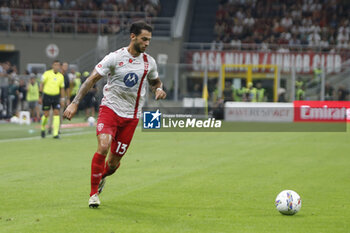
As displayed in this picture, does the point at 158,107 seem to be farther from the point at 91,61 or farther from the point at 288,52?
the point at 288,52

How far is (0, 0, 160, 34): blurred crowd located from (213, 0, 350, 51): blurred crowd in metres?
5.00

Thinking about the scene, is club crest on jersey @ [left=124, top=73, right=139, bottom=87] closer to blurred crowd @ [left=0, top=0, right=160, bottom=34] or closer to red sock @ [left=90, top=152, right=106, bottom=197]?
red sock @ [left=90, top=152, right=106, bottom=197]

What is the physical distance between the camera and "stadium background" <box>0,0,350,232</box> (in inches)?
343

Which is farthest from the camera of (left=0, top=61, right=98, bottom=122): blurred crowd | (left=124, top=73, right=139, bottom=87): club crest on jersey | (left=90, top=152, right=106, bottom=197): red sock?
(left=0, top=61, right=98, bottom=122): blurred crowd

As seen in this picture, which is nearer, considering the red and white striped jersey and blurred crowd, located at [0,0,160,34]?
the red and white striped jersey

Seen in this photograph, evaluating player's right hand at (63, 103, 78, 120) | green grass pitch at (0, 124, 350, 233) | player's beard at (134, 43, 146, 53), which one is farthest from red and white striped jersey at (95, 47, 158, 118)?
green grass pitch at (0, 124, 350, 233)

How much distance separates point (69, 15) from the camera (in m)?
43.6

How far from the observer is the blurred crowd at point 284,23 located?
4272 centimetres

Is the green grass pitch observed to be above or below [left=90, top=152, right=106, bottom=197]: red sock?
below

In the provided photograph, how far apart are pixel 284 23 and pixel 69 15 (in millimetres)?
13465

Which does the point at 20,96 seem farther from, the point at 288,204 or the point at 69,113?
the point at 288,204

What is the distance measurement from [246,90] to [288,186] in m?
25.8

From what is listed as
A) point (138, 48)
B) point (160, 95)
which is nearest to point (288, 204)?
point (160, 95)

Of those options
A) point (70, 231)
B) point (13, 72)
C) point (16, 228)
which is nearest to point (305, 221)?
point (70, 231)
